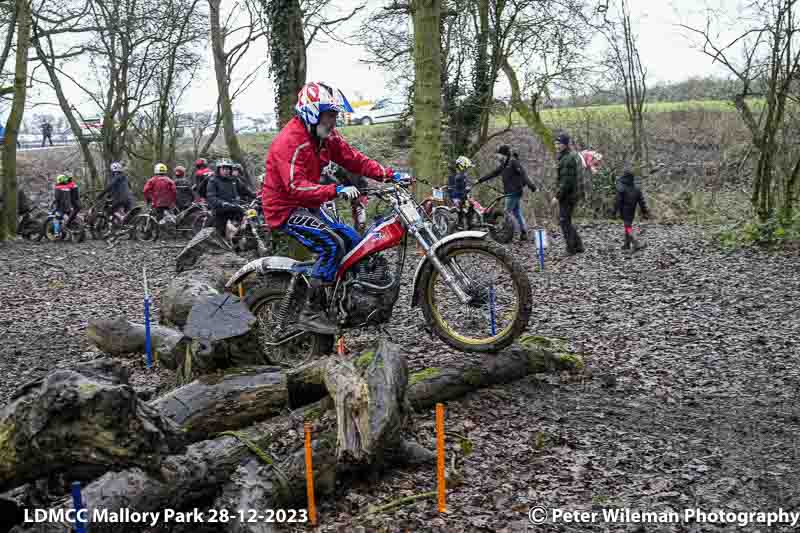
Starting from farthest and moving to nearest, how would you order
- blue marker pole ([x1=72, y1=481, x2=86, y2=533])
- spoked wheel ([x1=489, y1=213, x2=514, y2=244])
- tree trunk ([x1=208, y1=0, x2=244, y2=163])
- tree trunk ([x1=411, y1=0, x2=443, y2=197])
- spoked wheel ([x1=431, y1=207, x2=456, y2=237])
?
1. tree trunk ([x1=208, y1=0, x2=244, y2=163])
2. spoked wheel ([x1=489, y1=213, x2=514, y2=244])
3. tree trunk ([x1=411, y1=0, x2=443, y2=197])
4. spoked wheel ([x1=431, y1=207, x2=456, y2=237])
5. blue marker pole ([x1=72, y1=481, x2=86, y2=533])

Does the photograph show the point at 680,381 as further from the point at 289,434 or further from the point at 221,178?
the point at 221,178

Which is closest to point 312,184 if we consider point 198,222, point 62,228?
point 198,222

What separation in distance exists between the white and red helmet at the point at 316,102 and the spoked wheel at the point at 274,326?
139 cm

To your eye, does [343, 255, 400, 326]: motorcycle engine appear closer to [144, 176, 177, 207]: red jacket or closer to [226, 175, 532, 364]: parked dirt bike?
[226, 175, 532, 364]: parked dirt bike

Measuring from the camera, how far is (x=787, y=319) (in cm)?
798

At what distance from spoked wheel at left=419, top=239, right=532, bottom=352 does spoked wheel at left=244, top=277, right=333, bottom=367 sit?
1.03 m

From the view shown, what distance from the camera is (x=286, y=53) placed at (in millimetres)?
10141

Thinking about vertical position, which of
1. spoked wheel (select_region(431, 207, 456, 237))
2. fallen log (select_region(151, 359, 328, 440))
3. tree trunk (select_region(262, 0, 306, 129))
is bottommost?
fallen log (select_region(151, 359, 328, 440))

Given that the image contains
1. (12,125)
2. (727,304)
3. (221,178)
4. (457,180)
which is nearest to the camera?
(727,304)

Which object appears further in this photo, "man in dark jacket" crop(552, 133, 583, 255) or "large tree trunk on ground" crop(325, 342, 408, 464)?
"man in dark jacket" crop(552, 133, 583, 255)

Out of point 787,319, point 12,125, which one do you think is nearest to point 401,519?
point 787,319

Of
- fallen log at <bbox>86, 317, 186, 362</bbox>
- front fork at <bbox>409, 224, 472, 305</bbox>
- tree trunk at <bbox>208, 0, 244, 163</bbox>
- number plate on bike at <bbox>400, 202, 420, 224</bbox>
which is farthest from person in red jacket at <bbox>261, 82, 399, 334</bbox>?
tree trunk at <bbox>208, 0, 244, 163</bbox>

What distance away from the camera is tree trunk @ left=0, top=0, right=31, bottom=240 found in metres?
20.2

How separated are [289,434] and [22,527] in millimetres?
1504
